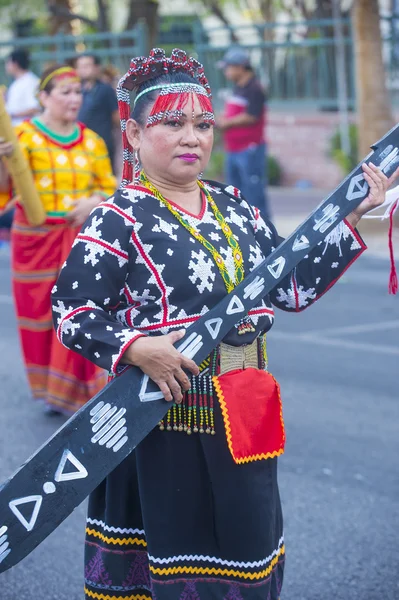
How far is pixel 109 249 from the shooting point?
9.23ft

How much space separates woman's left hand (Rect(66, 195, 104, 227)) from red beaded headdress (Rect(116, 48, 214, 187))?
280 centimetres

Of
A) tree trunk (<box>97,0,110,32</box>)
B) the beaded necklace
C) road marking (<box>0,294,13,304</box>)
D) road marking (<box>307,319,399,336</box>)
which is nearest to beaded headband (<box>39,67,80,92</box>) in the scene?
road marking (<box>307,319,399,336</box>)

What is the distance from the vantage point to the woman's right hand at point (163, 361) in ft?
8.86

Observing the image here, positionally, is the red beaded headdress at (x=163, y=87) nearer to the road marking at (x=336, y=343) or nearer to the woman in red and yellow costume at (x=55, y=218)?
the woman in red and yellow costume at (x=55, y=218)

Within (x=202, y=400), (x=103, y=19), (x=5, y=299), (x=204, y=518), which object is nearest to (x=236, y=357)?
(x=202, y=400)

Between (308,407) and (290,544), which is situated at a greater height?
(290,544)

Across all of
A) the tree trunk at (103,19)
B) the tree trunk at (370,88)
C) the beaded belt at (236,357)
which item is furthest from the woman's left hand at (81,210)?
the tree trunk at (103,19)

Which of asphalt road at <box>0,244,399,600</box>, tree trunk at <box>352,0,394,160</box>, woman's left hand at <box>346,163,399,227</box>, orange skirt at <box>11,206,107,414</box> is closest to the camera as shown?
woman's left hand at <box>346,163,399,227</box>

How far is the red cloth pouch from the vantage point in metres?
2.88

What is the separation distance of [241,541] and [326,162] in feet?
53.8

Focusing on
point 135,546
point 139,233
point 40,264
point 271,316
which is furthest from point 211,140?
point 40,264

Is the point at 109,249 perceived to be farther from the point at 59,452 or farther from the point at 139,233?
the point at 59,452

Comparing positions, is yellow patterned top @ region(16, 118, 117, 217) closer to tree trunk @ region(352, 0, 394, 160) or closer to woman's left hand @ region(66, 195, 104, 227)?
woman's left hand @ region(66, 195, 104, 227)

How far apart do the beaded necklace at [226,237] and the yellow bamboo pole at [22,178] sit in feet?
7.07
